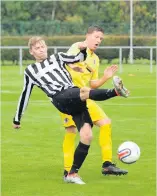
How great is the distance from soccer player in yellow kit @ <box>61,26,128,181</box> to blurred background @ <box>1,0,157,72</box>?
33.1 meters

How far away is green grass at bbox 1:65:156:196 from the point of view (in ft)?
A: 34.5

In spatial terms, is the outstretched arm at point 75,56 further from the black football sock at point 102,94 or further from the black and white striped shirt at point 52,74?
the black football sock at point 102,94

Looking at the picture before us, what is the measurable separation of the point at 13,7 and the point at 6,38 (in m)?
8.08

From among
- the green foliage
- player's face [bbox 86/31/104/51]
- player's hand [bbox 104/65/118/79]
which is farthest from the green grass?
the green foliage

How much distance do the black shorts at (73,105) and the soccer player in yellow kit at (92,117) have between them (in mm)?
493

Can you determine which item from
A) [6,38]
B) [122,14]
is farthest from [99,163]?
[122,14]

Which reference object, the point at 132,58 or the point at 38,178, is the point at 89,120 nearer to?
the point at 38,178

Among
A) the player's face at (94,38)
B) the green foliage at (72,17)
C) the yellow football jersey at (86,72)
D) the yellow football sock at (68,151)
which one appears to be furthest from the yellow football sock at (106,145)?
the green foliage at (72,17)

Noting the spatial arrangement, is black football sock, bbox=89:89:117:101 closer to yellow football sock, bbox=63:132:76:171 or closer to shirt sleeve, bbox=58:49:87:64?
shirt sleeve, bbox=58:49:87:64

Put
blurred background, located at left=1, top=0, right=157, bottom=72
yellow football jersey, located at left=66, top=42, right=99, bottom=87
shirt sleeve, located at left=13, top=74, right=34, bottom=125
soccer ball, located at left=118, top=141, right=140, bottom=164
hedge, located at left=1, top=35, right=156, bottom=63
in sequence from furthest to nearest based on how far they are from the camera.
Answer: blurred background, located at left=1, top=0, right=157, bottom=72
hedge, located at left=1, top=35, right=156, bottom=63
yellow football jersey, located at left=66, top=42, right=99, bottom=87
soccer ball, located at left=118, top=141, right=140, bottom=164
shirt sleeve, located at left=13, top=74, right=34, bottom=125

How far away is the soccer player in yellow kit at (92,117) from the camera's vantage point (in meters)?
11.3

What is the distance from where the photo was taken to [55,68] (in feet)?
35.6

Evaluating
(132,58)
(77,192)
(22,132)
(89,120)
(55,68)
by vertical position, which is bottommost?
(132,58)

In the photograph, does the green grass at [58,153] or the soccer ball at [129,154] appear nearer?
the green grass at [58,153]
